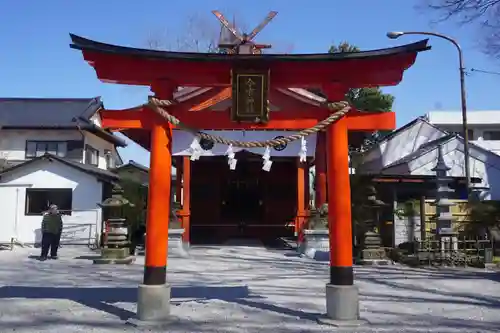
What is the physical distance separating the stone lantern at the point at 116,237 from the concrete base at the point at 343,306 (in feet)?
29.8

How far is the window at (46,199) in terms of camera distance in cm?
2294

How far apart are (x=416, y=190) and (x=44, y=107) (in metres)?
22.7

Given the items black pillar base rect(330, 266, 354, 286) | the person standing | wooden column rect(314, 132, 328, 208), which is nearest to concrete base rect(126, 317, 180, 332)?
black pillar base rect(330, 266, 354, 286)

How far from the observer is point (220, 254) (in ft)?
57.3

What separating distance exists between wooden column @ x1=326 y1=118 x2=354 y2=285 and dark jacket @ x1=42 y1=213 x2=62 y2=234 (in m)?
12.1

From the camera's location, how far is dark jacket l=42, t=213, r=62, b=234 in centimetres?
1652

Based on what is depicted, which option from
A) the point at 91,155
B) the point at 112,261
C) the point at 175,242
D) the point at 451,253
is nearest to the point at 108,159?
the point at 91,155

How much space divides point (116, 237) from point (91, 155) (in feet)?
49.1

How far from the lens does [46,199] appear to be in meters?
23.1

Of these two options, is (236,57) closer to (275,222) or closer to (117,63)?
(117,63)

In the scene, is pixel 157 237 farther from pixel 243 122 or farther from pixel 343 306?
pixel 343 306

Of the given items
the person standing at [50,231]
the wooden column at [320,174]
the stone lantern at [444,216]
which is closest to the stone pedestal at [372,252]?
the stone lantern at [444,216]

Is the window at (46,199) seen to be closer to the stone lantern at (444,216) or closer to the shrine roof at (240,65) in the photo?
the stone lantern at (444,216)

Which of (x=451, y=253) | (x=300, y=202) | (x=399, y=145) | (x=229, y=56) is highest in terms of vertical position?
(x=399, y=145)
